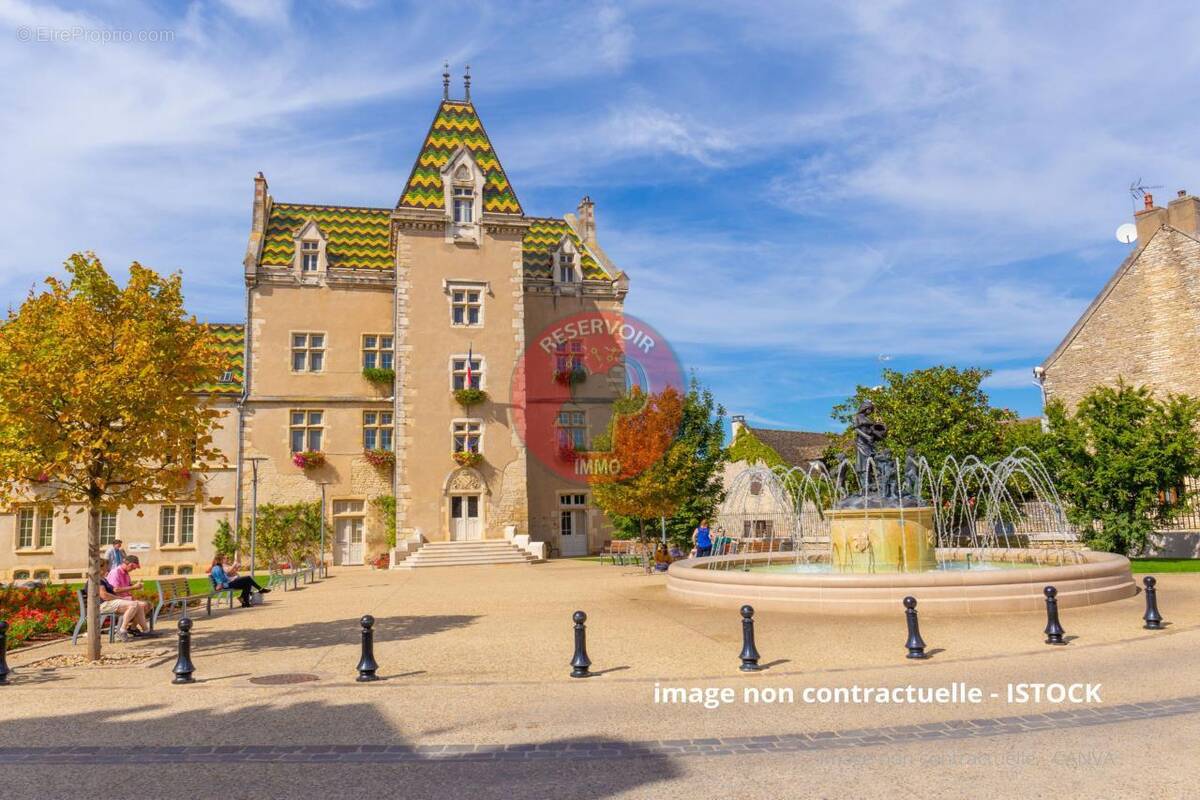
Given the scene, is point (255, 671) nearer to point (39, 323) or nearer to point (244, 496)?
point (39, 323)

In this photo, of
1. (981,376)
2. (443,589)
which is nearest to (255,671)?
(443,589)

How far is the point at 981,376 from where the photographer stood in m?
31.5

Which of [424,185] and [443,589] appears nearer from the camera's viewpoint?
[443,589]

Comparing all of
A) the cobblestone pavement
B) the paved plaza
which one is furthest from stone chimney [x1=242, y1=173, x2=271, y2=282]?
the cobblestone pavement

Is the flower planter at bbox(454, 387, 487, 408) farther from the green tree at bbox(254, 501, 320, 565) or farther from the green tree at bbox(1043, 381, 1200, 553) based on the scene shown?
the green tree at bbox(1043, 381, 1200, 553)

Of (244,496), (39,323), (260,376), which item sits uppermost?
(260,376)

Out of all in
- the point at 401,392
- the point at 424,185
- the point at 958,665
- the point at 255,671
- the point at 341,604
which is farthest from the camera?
the point at 424,185

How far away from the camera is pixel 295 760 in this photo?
680 cm

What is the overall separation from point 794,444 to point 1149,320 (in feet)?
79.3

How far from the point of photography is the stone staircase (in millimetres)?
32531

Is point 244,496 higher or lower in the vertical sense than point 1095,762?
higher

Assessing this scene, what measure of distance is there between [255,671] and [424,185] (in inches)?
1194

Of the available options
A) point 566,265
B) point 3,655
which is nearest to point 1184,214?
point 566,265

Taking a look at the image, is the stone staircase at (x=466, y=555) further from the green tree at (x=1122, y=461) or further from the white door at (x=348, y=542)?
the green tree at (x=1122, y=461)
